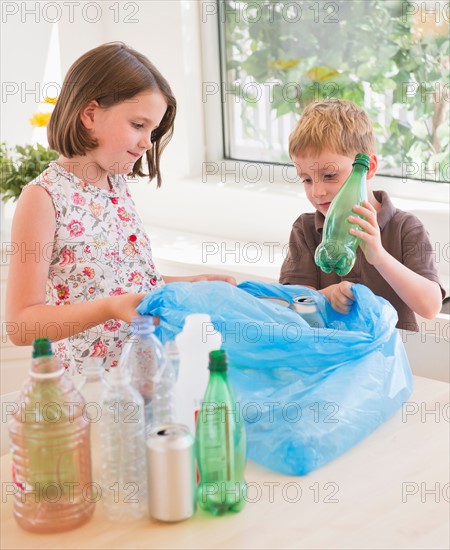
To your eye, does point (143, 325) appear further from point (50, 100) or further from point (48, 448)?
point (50, 100)

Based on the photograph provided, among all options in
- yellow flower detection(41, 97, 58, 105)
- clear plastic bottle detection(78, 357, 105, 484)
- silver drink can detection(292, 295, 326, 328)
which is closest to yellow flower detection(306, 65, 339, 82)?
yellow flower detection(41, 97, 58, 105)

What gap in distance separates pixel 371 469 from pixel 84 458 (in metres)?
0.39

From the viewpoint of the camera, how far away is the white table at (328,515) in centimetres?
100

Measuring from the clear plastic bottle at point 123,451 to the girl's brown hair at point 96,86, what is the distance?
646 mm

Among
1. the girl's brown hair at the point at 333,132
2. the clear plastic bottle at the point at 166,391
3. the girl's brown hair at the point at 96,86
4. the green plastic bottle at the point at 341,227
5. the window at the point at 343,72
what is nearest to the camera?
the clear plastic bottle at the point at 166,391

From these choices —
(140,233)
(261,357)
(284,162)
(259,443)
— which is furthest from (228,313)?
(284,162)

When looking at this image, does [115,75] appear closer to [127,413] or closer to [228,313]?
[228,313]

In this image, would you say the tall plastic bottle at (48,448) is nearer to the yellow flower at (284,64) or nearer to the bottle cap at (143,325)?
the bottle cap at (143,325)

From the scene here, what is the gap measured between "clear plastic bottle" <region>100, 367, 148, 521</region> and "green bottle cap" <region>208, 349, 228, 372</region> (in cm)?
10

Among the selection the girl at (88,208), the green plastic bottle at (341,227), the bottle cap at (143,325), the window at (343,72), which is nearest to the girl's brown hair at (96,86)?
the girl at (88,208)

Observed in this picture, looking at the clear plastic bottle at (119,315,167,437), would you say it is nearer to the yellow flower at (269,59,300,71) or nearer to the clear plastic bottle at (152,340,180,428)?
the clear plastic bottle at (152,340,180,428)

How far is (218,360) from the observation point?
1.00 m

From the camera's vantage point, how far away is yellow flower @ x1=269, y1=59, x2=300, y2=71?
2611 mm

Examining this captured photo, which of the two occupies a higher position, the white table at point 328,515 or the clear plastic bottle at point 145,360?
the clear plastic bottle at point 145,360
